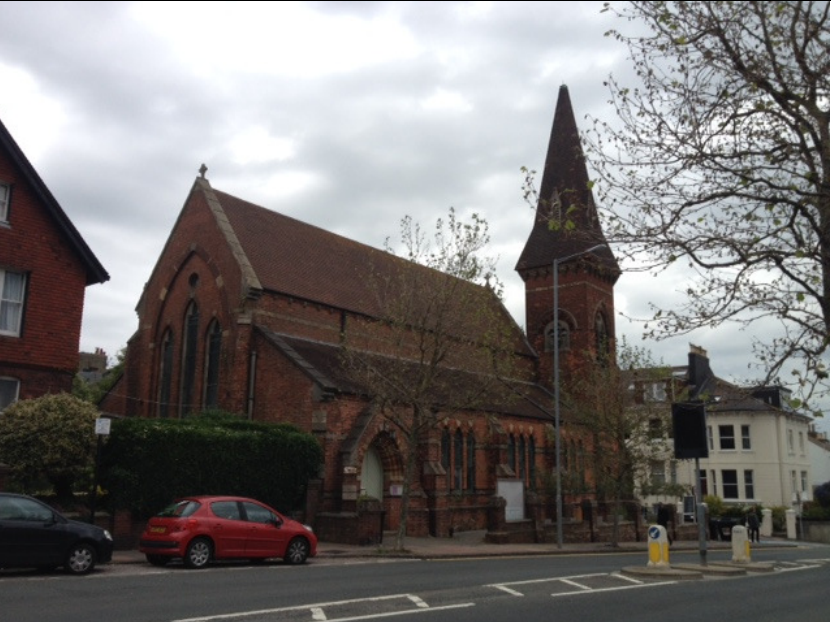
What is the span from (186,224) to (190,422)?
1255 cm

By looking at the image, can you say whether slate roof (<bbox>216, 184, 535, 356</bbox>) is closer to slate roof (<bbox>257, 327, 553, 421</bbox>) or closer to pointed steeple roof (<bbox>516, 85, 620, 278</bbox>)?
slate roof (<bbox>257, 327, 553, 421</bbox>)

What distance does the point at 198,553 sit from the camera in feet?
52.1

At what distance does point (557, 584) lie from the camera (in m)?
14.2

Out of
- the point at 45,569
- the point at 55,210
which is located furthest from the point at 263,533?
the point at 55,210

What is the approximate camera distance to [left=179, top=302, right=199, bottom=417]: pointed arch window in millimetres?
30656

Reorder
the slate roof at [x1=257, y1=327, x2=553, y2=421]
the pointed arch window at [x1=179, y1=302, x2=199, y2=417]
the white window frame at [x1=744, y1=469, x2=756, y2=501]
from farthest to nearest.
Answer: the white window frame at [x1=744, y1=469, x2=756, y2=501], the pointed arch window at [x1=179, y1=302, x2=199, y2=417], the slate roof at [x1=257, y1=327, x2=553, y2=421]

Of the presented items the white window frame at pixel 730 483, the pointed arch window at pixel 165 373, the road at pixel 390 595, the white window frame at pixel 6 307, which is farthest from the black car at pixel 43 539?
the white window frame at pixel 730 483

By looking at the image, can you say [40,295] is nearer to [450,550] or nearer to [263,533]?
[263,533]

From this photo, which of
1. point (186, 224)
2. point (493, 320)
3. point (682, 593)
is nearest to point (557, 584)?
point (682, 593)

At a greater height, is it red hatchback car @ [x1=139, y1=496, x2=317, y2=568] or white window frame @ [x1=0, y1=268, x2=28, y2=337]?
white window frame @ [x1=0, y1=268, x2=28, y2=337]

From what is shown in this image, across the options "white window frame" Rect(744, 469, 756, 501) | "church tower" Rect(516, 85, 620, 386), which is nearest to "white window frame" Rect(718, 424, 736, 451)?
"white window frame" Rect(744, 469, 756, 501)

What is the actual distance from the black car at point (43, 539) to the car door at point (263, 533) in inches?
118

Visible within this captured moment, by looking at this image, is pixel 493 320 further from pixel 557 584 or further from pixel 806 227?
pixel 806 227

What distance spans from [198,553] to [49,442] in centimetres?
489
